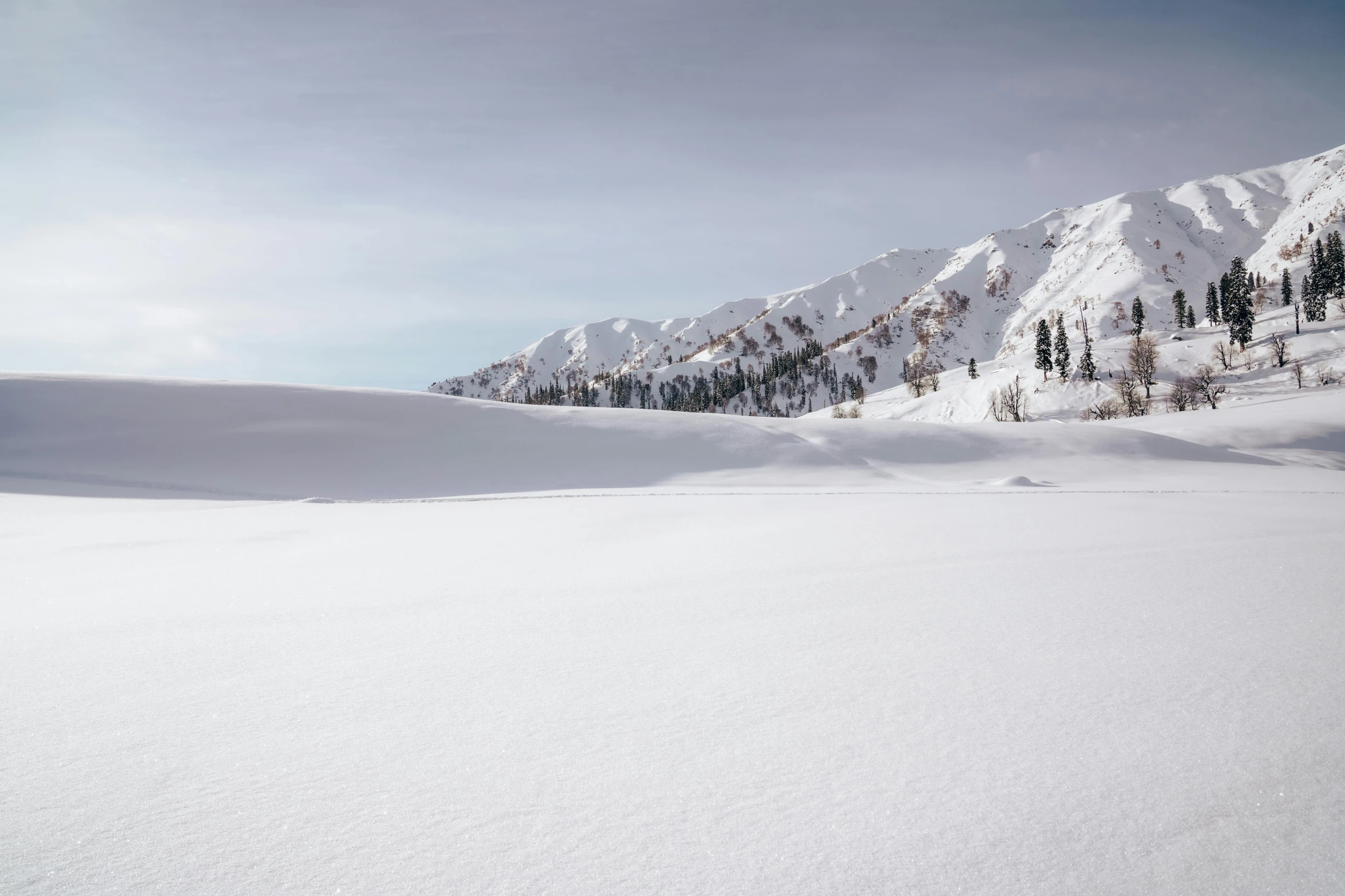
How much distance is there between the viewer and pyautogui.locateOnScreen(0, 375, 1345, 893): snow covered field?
6.32 feet

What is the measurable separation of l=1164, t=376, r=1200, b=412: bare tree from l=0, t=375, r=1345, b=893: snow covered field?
7258cm

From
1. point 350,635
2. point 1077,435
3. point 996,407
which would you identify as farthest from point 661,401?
point 350,635

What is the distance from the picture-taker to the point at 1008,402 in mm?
78188

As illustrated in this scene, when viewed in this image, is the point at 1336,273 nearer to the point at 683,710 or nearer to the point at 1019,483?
the point at 1019,483

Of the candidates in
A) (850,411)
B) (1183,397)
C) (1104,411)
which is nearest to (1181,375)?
(1183,397)

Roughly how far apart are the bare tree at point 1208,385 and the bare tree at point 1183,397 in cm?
45

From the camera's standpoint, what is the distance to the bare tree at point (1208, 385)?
210 feet

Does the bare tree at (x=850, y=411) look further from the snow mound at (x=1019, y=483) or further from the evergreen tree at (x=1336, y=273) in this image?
the snow mound at (x=1019, y=483)

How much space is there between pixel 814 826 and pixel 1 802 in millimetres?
2714

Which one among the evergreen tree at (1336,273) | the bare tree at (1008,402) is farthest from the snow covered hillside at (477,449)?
the evergreen tree at (1336,273)

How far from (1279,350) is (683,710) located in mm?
104535

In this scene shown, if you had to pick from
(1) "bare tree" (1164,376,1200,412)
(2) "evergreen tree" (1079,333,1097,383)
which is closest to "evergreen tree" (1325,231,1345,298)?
(2) "evergreen tree" (1079,333,1097,383)

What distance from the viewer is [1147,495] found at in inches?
417

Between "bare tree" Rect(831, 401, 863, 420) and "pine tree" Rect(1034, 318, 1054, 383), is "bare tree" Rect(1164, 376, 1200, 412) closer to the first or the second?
"pine tree" Rect(1034, 318, 1054, 383)
